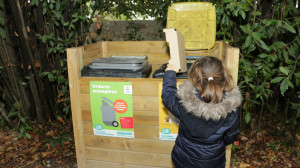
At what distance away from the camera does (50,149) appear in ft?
10.8

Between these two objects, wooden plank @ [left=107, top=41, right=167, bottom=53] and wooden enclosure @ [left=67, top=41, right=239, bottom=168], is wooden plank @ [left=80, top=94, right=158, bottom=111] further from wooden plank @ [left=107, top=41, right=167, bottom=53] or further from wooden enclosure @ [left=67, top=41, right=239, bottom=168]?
wooden plank @ [left=107, top=41, right=167, bottom=53]

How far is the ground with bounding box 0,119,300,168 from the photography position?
3.03 m

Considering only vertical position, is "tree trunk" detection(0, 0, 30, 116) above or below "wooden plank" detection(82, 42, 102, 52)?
below

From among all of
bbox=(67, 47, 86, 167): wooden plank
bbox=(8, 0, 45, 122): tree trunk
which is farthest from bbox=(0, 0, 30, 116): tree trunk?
bbox=(67, 47, 86, 167): wooden plank

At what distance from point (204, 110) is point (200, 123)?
0.14 m

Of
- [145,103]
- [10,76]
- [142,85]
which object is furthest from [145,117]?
[10,76]

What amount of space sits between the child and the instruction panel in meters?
0.50

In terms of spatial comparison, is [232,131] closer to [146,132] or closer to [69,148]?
[146,132]

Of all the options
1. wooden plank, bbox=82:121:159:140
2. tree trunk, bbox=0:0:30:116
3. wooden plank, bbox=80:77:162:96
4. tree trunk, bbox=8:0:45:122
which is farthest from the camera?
tree trunk, bbox=0:0:30:116

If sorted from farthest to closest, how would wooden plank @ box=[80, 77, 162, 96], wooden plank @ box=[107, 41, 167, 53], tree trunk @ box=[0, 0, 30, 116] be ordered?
1. tree trunk @ box=[0, 0, 30, 116]
2. wooden plank @ box=[107, 41, 167, 53]
3. wooden plank @ box=[80, 77, 162, 96]

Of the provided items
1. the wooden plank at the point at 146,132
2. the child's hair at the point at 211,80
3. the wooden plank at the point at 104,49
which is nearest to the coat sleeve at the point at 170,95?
the child's hair at the point at 211,80

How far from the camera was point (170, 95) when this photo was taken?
1798 mm

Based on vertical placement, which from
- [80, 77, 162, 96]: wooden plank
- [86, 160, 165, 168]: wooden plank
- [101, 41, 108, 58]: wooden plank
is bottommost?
[86, 160, 165, 168]: wooden plank

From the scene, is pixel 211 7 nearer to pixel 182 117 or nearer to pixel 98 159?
pixel 182 117
